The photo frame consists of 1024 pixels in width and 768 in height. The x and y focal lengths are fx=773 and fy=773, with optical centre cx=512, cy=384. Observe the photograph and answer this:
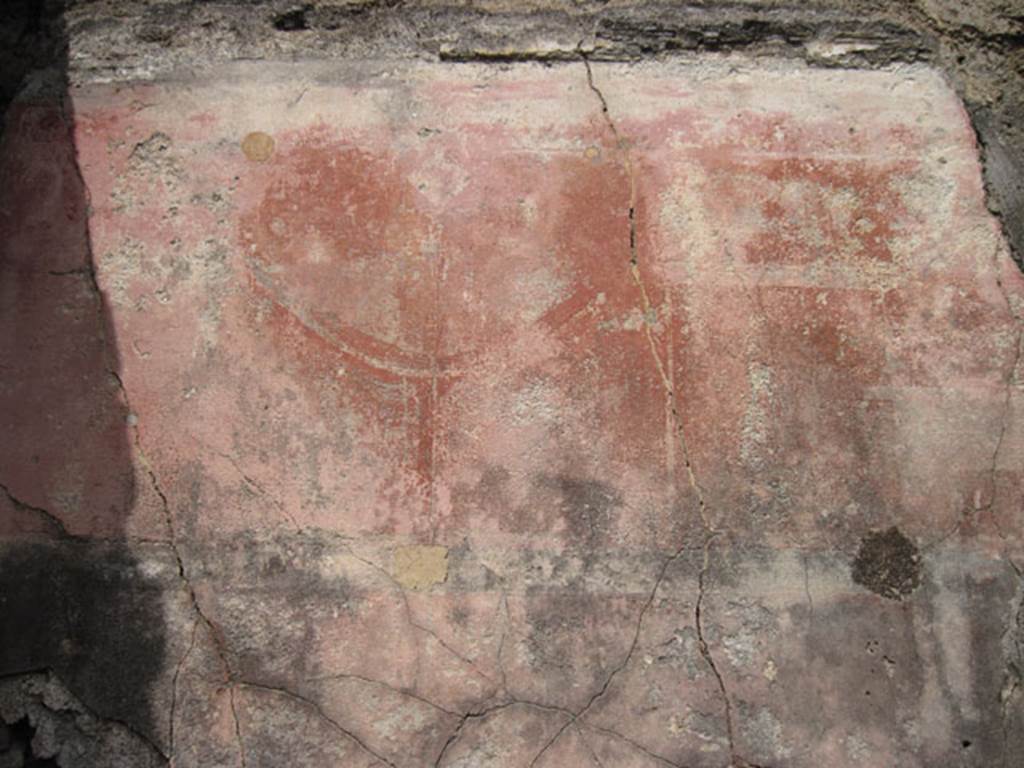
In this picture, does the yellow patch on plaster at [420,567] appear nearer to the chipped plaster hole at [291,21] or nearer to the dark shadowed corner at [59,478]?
the dark shadowed corner at [59,478]

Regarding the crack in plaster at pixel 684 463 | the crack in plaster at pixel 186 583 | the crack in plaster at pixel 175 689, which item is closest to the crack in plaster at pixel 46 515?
the crack in plaster at pixel 186 583

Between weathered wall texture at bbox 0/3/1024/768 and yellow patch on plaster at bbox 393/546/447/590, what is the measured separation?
1 centimetres

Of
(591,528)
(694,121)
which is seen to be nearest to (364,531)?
(591,528)

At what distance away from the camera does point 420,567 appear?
251 cm

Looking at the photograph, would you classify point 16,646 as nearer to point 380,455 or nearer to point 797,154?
→ point 380,455

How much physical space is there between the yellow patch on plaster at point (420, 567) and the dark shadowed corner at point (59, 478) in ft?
Result: 2.59

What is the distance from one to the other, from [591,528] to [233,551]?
46.0 inches

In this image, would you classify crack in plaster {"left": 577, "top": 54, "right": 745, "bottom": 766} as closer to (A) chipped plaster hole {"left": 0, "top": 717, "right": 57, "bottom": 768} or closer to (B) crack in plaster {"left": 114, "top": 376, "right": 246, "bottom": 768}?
(B) crack in plaster {"left": 114, "top": 376, "right": 246, "bottom": 768}

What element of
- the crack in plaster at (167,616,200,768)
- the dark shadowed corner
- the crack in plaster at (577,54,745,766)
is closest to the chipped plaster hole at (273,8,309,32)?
the dark shadowed corner

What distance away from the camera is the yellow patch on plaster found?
2.50 meters

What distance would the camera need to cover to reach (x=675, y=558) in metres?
2.50

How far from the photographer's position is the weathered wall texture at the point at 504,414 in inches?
97.2

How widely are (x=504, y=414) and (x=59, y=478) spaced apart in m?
1.48

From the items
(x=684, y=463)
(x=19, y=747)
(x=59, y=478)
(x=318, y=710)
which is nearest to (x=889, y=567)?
(x=684, y=463)
